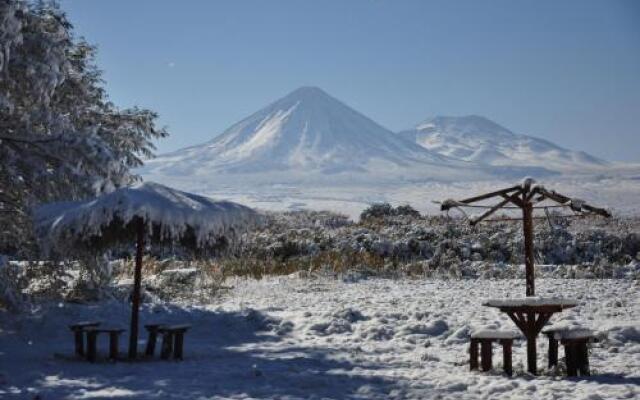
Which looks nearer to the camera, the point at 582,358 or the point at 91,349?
the point at 582,358

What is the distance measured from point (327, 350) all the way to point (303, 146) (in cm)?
12819

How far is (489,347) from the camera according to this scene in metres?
7.98

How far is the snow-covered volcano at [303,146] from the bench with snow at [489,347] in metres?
99.0

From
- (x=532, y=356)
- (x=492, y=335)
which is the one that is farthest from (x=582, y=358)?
(x=492, y=335)

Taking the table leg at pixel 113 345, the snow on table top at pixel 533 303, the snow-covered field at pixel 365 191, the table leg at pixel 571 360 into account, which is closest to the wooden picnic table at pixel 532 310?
the snow on table top at pixel 533 303

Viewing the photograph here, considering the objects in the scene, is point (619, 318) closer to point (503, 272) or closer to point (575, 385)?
point (575, 385)

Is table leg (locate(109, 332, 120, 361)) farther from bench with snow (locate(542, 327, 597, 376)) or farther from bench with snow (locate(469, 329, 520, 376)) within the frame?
bench with snow (locate(542, 327, 597, 376))

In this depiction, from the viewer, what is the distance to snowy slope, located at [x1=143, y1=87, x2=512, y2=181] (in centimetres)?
10988

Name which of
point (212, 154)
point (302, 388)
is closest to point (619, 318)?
point (302, 388)

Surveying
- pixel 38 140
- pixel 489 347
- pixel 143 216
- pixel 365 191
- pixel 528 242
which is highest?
pixel 365 191

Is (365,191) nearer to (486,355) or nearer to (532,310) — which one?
(486,355)

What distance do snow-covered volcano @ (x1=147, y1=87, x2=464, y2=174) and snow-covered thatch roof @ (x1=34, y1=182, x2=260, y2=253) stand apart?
98.4 m

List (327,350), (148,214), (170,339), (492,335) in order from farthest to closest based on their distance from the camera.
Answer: (327,350), (170,339), (148,214), (492,335)

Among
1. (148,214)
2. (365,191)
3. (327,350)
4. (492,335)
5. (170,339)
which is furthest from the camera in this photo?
(365,191)
